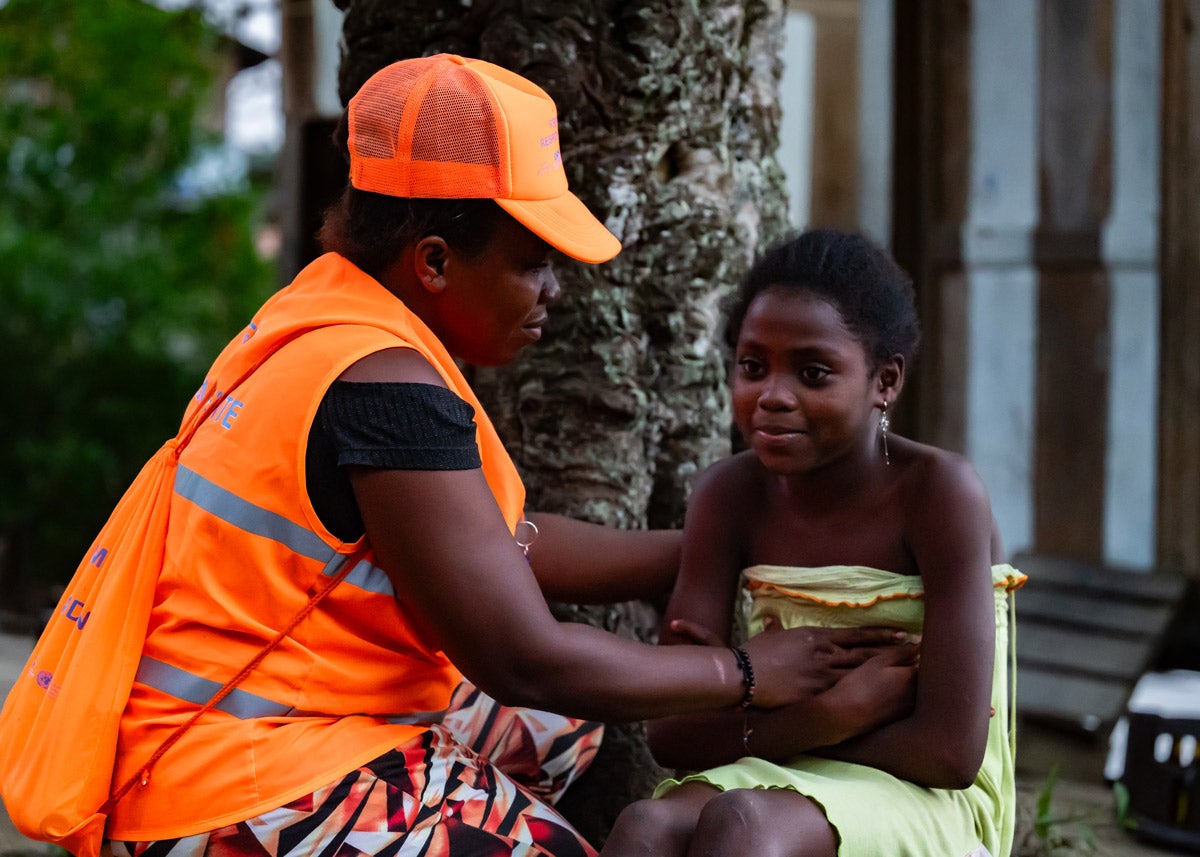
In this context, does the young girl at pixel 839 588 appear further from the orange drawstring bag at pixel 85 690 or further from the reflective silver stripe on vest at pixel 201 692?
the orange drawstring bag at pixel 85 690

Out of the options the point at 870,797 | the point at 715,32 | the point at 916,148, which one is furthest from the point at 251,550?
the point at 916,148

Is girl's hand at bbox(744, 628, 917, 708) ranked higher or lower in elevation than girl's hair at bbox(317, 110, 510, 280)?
lower

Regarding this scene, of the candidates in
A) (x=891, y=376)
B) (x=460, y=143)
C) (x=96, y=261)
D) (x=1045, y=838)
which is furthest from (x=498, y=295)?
(x=96, y=261)

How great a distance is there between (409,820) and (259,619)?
363 millimetres

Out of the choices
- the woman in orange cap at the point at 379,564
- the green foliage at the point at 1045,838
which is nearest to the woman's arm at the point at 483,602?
the woman in orange cap at the point at 379,564

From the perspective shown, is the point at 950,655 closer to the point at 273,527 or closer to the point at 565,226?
the point at 565,226

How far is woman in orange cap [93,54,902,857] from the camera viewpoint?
1.92 metres

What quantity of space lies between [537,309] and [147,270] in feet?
32.0

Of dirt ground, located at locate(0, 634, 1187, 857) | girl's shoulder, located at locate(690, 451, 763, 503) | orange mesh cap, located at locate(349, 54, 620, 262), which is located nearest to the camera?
orange mesh cap, located at locate(349, 54, 620, 262)

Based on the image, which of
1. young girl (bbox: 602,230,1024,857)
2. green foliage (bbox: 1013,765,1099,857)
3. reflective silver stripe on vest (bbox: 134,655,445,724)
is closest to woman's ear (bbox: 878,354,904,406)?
young girl (bbox: 602,230,1024,857)

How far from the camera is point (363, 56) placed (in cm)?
301

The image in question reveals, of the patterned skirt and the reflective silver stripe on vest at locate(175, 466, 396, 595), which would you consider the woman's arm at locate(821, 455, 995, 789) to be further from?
the reflective silver stripe on vest at locate(175, 466, 396, 595)

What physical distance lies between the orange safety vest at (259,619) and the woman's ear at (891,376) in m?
0.77

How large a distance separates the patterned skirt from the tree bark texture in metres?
0.83
